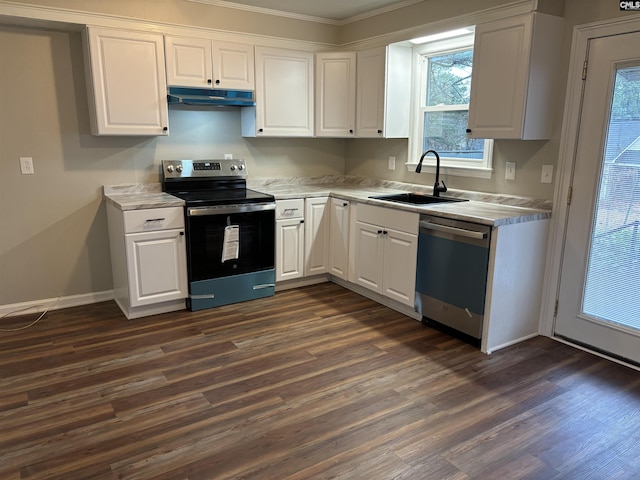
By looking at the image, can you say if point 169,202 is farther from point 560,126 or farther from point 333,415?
point 560,126

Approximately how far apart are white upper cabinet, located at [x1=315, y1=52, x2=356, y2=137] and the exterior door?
204 centimetres

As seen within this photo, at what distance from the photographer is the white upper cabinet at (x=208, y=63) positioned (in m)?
3.67

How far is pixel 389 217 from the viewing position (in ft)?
11.9

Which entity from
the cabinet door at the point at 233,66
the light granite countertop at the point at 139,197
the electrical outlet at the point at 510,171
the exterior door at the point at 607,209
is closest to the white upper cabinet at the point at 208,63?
the cabinet door at the point at 233,66

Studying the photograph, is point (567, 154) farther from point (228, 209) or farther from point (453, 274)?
point (228, 209)

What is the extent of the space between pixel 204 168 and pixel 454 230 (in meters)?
2.22

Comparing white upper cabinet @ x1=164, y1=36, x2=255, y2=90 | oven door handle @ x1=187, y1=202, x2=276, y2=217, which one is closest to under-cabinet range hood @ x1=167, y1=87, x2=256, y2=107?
white upper cabinet @ x1=164, y1=36, x2=255, y2=90

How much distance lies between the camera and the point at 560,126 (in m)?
3.10

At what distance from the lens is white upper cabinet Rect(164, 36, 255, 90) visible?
367 centimetres

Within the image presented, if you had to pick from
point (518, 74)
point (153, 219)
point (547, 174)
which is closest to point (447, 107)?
point (518, 74)

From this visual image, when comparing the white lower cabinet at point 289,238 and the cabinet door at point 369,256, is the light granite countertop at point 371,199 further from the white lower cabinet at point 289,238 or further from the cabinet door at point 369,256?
the cabinet door at point 369,256

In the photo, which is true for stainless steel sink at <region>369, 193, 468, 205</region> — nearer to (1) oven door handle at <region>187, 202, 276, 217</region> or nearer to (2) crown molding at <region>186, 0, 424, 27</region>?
(1) oven door handle at <region>187, 202, 276, 217</region>

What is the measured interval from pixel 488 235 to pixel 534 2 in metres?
1.47

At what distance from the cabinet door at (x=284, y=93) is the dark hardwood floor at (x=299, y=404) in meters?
1.81
